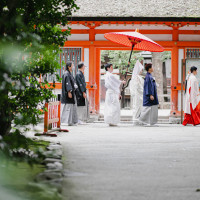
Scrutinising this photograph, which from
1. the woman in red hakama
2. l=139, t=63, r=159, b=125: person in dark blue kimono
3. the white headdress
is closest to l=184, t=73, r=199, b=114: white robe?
the woman in red hakama

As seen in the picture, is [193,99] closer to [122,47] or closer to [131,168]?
[122,47]

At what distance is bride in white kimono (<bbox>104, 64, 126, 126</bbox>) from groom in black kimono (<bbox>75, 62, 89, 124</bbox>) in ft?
2.50

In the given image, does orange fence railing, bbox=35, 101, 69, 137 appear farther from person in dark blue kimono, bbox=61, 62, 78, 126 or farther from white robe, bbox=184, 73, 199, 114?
white robe, bbox=184, 73, 199, 114

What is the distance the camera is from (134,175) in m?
4.12

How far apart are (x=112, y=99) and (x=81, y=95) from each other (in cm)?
101

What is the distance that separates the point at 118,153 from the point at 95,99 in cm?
692

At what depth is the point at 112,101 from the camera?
1070 centimetres

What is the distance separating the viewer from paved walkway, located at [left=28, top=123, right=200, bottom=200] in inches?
131

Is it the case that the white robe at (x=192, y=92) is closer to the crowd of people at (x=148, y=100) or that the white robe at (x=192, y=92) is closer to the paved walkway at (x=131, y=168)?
the crowd of people at (x=148, y=100)

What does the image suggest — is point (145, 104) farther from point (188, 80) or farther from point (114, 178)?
point (114, 178)

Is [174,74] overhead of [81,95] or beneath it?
overhead

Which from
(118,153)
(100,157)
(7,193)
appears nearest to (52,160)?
(100,157)

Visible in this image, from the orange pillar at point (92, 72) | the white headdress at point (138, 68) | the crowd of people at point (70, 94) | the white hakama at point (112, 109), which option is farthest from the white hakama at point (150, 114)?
the orange pillar at point (92, 72)

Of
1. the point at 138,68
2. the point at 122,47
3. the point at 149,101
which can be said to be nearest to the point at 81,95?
the point at 138,68
